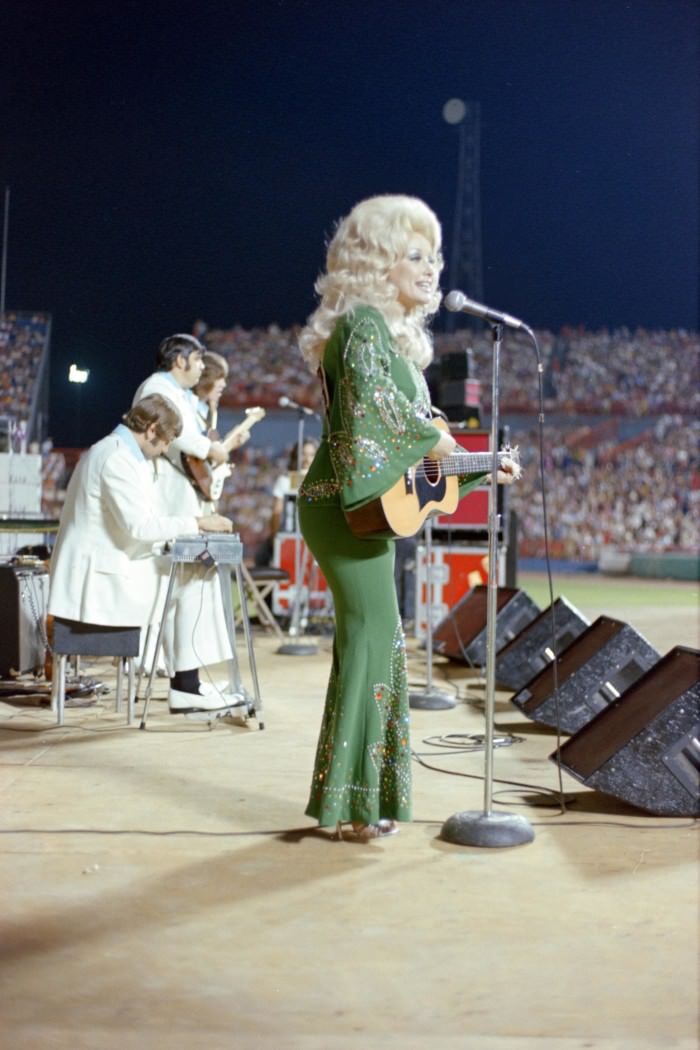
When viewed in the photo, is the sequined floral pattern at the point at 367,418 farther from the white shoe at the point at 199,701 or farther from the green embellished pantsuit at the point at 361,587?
the white shoe at the point at 199,701

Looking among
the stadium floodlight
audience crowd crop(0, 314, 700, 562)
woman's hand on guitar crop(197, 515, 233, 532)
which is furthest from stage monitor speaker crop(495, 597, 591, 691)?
audience crowd crop(0, 314, 700, 562)

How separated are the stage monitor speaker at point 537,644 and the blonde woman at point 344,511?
2.20 metres

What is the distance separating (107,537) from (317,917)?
2257 mm

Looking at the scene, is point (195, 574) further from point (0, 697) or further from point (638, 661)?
point (638, 661)

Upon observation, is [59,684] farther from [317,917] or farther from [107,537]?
[317,917]

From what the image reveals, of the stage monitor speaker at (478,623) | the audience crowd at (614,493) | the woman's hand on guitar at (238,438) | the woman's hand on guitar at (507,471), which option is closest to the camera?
the woman's hand on guitar at (507,471)

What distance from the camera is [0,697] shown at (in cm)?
484

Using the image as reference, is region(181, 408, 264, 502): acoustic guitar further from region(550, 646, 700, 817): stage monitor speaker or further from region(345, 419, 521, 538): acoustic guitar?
region(550, 646, 700, 817): stage monitor speaker

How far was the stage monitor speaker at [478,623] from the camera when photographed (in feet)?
18.1

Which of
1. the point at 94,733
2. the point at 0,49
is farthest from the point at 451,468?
the point at 94,733

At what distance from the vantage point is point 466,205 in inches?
866

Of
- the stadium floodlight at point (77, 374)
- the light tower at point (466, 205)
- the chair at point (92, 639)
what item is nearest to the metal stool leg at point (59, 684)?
the chair at point (92, 639)

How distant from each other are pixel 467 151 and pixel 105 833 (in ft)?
66.5

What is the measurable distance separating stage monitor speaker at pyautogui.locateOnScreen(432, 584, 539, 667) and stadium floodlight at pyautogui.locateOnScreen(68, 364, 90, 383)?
2367 mm
